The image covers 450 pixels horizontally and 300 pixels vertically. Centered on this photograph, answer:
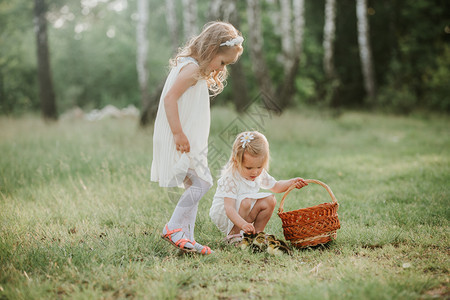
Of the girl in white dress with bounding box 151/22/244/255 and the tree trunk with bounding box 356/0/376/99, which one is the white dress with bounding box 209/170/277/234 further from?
the tree trunk with bounding box 356/0/376/99

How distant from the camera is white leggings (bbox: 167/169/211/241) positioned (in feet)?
10.4

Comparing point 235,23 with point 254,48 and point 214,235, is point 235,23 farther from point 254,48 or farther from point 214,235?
point 214,235

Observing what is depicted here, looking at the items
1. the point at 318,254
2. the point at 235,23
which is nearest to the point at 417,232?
the point at 318,254

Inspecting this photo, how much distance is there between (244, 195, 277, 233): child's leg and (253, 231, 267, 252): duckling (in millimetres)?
216

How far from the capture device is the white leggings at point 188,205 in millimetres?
3180

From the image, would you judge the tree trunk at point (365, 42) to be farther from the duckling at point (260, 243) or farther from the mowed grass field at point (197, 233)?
the duckling at point (260, 243)

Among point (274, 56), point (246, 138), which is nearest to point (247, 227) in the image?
point (246, 138)

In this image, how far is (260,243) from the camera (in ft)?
10.4

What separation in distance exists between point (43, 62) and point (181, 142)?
394 inches

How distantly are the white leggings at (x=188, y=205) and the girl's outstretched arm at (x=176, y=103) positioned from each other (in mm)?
331

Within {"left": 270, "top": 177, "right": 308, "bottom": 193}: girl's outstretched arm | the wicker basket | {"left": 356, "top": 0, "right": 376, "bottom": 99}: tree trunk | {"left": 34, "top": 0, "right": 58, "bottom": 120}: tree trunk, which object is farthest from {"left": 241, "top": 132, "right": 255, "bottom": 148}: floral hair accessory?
{"left": 356, "top": 0, "right": 376, "bottom": 99}: tree trunk

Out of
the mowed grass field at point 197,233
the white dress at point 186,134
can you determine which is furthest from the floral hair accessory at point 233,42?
the mowed grass field at point 197,233

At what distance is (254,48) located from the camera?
1163cm

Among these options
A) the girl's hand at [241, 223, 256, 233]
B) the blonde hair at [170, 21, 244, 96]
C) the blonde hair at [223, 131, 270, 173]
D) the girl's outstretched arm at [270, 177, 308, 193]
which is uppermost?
the blonde hair at [170, 21, 244, 96]
